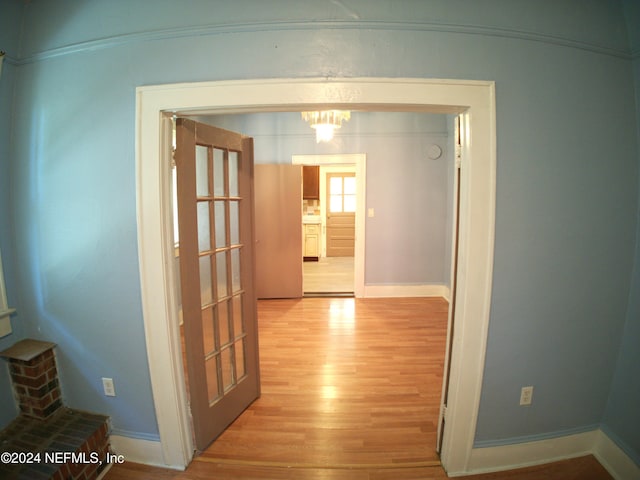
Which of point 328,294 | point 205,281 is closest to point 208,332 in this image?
point 205,281

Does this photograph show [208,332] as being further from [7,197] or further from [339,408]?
[7,197]

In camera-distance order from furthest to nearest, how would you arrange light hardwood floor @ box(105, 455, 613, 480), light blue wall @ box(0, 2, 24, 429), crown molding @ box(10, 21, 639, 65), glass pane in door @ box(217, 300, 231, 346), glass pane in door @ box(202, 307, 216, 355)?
1. glass pane in door @ box(217, 300, 231, 346)
2. glass pane in door @ box(202, 307, 216, 355)
3. light hardwood floor @ box(105, 455, 613, 480)
4. light blue wall @ box(0, 2, 24, 429)
5. crown molding @ box(10, 21, 639, 65)

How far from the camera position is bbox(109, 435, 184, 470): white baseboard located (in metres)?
1.64

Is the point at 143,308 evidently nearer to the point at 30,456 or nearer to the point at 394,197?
the point at 30,456

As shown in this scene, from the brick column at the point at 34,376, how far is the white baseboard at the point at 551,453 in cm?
235

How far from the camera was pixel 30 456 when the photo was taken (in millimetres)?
1406

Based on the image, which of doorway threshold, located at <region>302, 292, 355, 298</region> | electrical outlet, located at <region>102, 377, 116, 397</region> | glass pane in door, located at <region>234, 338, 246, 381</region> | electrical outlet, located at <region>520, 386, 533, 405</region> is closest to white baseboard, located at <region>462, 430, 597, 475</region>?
electrical outlet, located at <region>520, 386, 533, 405</region>

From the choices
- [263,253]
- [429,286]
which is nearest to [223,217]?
[263,253]

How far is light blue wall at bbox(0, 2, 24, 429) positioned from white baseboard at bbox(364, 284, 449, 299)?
3.72m

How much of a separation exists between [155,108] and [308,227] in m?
5.61

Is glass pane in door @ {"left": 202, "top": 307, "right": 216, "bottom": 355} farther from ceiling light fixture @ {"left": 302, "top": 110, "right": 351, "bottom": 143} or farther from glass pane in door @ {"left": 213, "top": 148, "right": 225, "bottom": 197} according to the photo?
ceiling light fixture @ {"left": 302, "top": 110, "right": 351, "bottom": 143}

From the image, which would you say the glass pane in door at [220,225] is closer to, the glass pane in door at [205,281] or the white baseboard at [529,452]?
the glass pane in door at [205,281]

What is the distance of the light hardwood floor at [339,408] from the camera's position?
1.63 m

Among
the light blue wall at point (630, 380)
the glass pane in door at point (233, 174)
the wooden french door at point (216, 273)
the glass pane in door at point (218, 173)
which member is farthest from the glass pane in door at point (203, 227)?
the light blue wall at point (630, 380)
